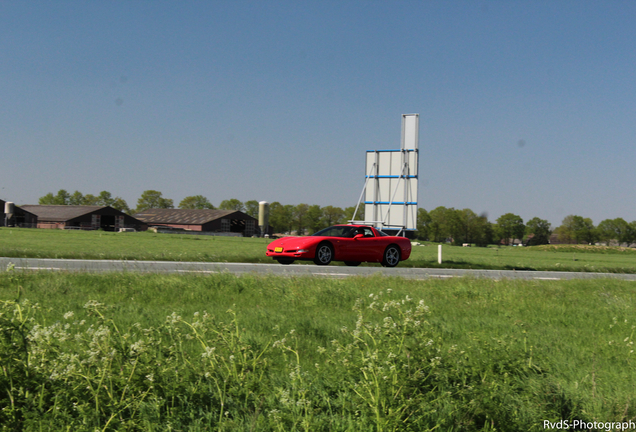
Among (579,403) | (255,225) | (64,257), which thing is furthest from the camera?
(255,225)

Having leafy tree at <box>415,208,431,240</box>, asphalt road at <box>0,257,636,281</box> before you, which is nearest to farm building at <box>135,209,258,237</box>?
leafy tree at <box>415,208,431,240</box>

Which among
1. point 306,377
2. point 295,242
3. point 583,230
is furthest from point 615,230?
point 306,377

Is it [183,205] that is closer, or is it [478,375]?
[478,375]

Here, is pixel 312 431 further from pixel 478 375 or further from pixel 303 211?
pixel 303 211

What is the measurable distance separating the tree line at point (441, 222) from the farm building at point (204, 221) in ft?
113

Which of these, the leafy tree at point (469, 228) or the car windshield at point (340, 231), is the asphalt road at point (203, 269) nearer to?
the car windshield at point (340, 231)

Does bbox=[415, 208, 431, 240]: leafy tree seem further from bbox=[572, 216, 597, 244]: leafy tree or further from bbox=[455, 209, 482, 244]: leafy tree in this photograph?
bbox=[572, 216, 597, 244]: leafy tree

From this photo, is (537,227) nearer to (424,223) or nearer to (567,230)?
(567,230)

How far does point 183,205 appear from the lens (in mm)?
147000

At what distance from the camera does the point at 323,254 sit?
1666 centimetres

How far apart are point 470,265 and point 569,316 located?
13.0 m

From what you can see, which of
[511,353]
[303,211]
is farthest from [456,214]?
[511,353]

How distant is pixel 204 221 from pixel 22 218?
33811 millimetres

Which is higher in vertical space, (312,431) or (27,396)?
(27,396)
